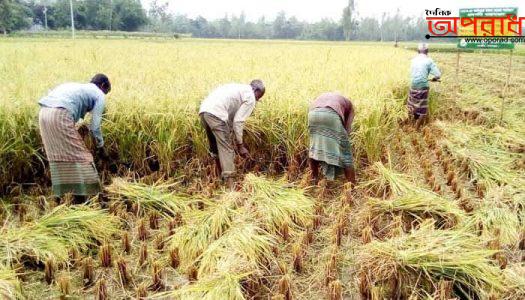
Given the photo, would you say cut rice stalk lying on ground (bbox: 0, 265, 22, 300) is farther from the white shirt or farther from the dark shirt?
the dark shirt

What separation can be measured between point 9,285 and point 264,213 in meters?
1.71

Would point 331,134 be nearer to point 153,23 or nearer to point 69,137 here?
point 69,137

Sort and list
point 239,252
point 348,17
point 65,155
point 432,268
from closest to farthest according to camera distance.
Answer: point 432,268, point 239,252, point 65,155, point 348,17

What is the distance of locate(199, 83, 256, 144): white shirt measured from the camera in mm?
3967

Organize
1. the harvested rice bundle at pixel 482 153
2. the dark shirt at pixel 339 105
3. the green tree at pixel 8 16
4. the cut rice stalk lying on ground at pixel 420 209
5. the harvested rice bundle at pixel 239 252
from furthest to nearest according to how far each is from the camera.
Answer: the green tree at pixel 8 16 → the harvested rice bundle at pixel 482 153 → the dark shirt at pixel 339 105 → the cut rice stalk lying on ground at pixel 420 209 → the harvested rice bundle at pixel 239 252

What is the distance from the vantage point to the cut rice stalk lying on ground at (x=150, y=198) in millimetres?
3549

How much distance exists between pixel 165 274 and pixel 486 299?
192 centimetres

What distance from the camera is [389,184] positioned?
3.81 m

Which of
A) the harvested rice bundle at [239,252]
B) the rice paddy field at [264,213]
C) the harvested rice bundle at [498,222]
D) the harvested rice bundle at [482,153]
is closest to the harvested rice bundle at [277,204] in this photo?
the rice paddy field at [264,213]

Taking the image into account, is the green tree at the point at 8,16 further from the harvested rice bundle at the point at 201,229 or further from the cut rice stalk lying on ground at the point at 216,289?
the cut rice stalk lying on ground at the point at 216,289

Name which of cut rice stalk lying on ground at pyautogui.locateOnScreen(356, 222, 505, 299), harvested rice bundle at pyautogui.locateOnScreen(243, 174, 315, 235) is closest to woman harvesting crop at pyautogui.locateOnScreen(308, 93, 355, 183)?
harvested rice bundle at pyautogui.locateOnScreen(243, 174, 315, 235)

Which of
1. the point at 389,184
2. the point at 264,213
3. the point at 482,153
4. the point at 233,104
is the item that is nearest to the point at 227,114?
the point at 233,104

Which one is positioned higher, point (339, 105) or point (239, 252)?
point (339, 105)

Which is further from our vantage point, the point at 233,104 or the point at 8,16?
the point at 8,16
